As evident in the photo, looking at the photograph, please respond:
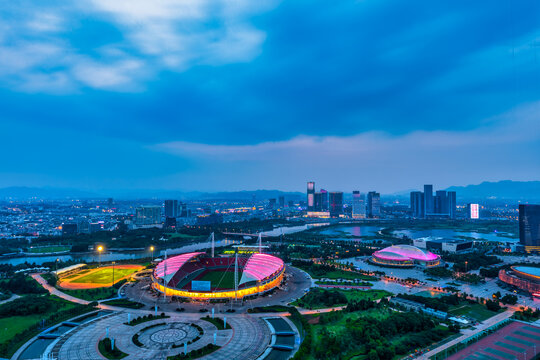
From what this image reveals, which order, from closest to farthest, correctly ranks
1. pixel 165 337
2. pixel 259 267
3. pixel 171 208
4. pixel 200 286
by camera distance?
pixel 165 337 < pixel 200 286 < pixel 259 267 < pixel 171 208

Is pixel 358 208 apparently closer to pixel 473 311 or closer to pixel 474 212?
pixel 474 212

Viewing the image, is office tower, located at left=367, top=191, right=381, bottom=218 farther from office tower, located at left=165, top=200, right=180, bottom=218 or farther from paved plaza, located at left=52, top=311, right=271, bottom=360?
paved plaza, located at left=52, top=311, right=271, bottom=360

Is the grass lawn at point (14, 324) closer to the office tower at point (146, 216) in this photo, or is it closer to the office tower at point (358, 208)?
the office tower at point (146, 216)

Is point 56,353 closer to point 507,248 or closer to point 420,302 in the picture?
point 420,302

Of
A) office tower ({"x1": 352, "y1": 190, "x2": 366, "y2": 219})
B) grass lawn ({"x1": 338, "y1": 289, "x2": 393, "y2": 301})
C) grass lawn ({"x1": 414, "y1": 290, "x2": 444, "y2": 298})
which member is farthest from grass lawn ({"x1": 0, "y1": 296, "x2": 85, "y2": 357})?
office tower ({"x1": 352, "y1": 190, "x2": 366, "y2": 219})

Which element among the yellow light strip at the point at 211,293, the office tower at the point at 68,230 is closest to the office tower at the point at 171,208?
the office tower at the point at 68,230

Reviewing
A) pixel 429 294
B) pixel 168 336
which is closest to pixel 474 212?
pixel 429 294
